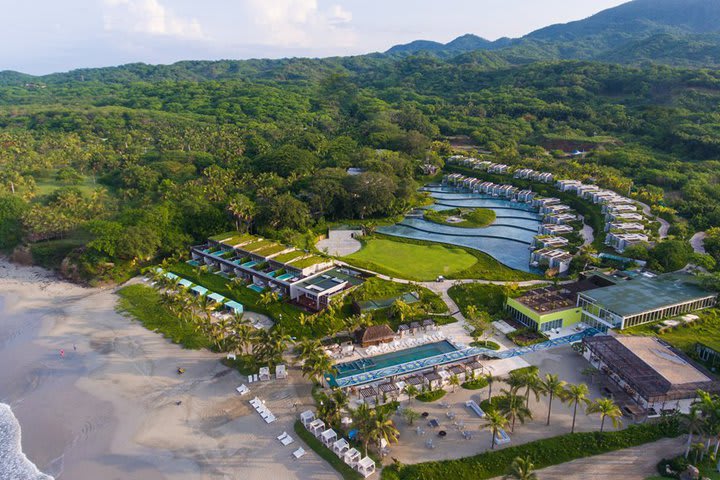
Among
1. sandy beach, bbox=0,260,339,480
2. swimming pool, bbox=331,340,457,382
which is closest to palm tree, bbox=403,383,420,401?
swimming pool, bbox=331,340,457,382

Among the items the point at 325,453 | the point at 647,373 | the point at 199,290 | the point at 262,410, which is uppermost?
the point at 647,373

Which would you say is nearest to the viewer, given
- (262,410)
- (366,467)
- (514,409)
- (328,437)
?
(366,467)

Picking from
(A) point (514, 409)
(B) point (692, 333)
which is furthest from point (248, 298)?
(B) point (692, 333)

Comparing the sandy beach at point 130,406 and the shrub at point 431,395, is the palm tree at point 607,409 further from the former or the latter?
the sandy beach at point 130,406

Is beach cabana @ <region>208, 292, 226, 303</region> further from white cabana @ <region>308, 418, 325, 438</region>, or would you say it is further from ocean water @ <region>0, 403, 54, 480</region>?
white cabana @ <region>308, 418, 325, 438</region>

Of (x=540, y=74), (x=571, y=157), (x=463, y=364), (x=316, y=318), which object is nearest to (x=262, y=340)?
(x=316, y=318)

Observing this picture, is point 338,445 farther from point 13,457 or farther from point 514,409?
point 13,457

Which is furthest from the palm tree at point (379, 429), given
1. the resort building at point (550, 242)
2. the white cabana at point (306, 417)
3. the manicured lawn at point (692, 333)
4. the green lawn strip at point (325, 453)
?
the resort building at point (550, 242)
